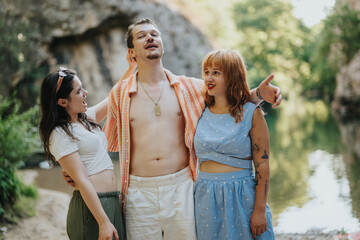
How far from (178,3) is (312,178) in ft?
25.0

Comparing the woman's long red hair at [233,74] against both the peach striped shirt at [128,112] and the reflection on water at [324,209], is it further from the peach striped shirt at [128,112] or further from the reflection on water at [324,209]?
the reflection on water at [324,209]

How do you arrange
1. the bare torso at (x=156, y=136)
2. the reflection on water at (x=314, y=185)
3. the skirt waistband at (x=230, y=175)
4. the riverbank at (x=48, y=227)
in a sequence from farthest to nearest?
the reflection on water at (x=314, y=185) → the riverbank at (x=48, y=227) → the bare torso at (x=156, y=136) → the skirt waistband at (x=230, y=175)

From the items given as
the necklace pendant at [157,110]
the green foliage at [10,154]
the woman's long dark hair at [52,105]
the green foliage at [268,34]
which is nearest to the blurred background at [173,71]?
the green foliage at [10,154]

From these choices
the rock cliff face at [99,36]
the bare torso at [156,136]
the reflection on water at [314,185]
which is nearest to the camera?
the bare torso at [156,136]

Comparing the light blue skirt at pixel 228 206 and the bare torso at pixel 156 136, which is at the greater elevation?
the bare torso at pixel 156 136

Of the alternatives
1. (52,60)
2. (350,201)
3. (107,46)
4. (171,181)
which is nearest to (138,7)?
(107,46)

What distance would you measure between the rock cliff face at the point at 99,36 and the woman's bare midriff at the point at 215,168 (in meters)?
9.27

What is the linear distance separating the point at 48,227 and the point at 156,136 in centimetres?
334

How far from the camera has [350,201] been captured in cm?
576

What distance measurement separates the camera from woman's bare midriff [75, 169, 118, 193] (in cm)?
233

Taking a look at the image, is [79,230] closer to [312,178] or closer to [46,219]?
[46,219]

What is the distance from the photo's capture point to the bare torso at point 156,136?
8.52 feet

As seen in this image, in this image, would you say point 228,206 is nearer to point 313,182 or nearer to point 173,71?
point 313,182

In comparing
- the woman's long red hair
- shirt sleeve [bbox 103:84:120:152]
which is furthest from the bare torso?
the woman's long red hair
